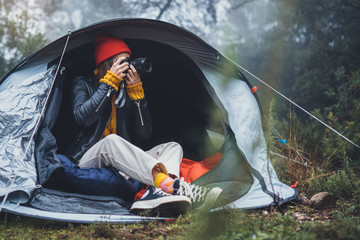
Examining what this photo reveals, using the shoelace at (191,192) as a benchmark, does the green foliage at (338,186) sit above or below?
below

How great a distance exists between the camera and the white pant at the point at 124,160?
6.32 feet

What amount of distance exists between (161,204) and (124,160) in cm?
42

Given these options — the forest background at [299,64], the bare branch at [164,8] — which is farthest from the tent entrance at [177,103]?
the bare branch at [164,8]

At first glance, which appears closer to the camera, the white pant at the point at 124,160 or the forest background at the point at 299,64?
the white pant at the point at 124,160

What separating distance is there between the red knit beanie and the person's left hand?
0.62ft

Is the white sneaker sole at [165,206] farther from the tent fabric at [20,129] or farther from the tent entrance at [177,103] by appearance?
the tent entrance at [177,103]

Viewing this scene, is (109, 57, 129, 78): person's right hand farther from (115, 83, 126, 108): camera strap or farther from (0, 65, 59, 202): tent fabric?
(0, 65, 59, 202): tent fabric

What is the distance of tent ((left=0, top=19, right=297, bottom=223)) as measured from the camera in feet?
5.99

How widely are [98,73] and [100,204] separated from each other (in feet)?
3.40

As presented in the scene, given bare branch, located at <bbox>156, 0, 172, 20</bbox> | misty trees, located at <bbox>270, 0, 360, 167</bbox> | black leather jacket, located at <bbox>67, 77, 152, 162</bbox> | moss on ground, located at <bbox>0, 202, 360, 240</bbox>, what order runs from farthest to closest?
bare branch, located at <bbox>156, 0, 172, 20</bbox>
misty trees, located at <bbox>270, 0, 360, 167</bbox>
black leather jacket, located at <bbox>67, 77, 152, 162</bbox>
moss on ground, located at <bbox>0, 202, 360, 240</bbox>

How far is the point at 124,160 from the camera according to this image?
1999mm

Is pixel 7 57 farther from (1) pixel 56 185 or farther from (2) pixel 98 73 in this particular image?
(1) pixel 56 185

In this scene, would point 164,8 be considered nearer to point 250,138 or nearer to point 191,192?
point 250,138

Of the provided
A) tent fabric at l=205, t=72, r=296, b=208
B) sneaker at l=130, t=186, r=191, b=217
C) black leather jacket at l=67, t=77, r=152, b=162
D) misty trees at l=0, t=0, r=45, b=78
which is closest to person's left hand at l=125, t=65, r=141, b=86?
black leather jacket at l=67, t=77, r=152, b=162
